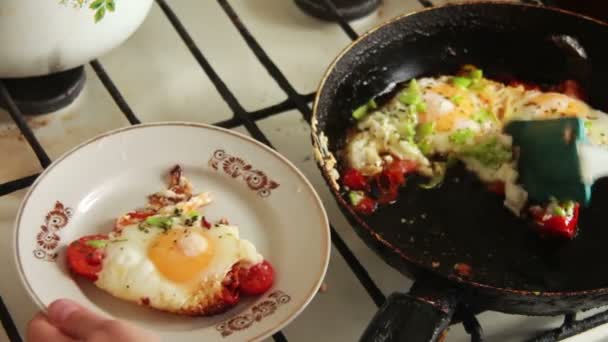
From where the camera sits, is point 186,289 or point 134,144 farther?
point 134,144

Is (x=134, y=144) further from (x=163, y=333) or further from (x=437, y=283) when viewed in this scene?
(x=437, y=283)

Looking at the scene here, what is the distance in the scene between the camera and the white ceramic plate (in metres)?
0.67

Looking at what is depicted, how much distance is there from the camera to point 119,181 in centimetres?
78

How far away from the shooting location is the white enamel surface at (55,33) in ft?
2.52

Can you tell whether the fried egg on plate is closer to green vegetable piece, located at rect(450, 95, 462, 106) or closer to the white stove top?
the white stove top

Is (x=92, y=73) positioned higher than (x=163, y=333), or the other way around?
(x=92, y=73)

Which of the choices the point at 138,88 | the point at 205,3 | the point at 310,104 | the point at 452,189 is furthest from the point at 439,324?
the point at 205,3

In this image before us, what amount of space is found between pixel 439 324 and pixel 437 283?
0.06 m

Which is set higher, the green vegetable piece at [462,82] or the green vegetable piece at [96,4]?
the green vegetable piece at [96,4]

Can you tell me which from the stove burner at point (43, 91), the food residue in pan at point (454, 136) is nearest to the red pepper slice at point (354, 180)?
the food residue in pan at point (454, 136)

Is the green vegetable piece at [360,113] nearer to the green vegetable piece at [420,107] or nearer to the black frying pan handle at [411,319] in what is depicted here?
the green vegetable piece at [420,107]

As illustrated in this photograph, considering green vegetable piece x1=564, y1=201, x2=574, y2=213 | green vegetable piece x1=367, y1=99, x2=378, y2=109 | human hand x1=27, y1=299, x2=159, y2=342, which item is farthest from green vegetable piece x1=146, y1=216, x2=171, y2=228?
green vegetable piece x1=564, y1=201, x2=574, y2=213

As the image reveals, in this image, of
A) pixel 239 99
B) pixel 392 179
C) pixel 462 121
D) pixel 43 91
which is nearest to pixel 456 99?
pixel 462 121

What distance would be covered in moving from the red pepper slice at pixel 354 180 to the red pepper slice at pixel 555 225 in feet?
0.63
